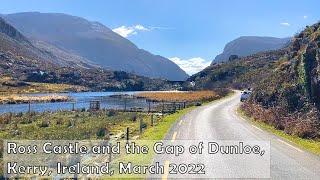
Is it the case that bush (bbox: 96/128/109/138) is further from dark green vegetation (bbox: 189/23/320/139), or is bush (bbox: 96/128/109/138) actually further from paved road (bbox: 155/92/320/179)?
dark green vegetation (bbox: 189/23/320/139)

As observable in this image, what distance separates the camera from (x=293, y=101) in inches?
1204

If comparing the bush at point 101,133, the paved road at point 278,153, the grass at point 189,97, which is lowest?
the bush at point 101,133

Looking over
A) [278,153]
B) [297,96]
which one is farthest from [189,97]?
[278,153]

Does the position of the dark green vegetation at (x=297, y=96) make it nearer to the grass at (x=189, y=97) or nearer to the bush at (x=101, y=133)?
the bush at (x=101, y=133)

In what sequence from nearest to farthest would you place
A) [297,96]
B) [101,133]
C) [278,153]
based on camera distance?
[278,153], [101,133], [297,96]

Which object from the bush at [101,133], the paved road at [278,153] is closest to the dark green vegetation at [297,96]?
the paved road at [278,153]

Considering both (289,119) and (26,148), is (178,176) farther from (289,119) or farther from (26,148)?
(289,119)

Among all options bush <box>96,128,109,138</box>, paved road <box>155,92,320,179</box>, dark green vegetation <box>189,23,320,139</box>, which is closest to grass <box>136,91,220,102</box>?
dark green vegetation <box>189,23,320,139</box>

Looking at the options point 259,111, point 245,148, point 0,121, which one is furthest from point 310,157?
point 0,121

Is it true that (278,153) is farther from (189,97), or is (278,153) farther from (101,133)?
(189,97)

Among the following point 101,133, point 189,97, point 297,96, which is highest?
point 297,96

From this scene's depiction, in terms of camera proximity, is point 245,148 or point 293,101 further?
point 293,101

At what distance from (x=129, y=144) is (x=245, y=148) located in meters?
5.41

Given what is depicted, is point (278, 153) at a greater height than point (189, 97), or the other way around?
point (189, 97)
